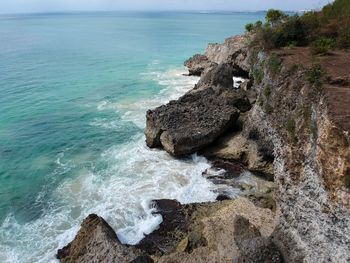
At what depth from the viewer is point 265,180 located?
82.1ft

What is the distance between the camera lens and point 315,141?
49.7 ft

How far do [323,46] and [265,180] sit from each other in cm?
988

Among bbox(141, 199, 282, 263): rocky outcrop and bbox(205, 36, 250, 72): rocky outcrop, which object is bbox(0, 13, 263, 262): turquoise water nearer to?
bbox(141, 199, 282, 263): rocky outcrop

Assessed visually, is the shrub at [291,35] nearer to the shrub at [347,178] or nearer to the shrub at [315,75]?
the shrub at [315,75]

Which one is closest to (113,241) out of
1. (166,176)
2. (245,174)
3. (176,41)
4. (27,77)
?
(166,176)

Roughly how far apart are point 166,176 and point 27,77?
4218 centimetres

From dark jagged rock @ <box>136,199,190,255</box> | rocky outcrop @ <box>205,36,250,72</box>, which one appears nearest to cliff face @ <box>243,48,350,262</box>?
dark jagged rock @ <box>136,199,190,255</box>

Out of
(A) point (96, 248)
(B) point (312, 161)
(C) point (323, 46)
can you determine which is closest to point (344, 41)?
(C) point (323, 46)

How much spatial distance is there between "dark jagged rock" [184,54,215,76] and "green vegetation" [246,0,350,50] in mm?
28868

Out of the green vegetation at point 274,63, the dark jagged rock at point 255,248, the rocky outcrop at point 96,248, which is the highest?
the green vegetation at point 274,63

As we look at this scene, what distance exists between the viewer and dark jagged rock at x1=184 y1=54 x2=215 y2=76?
2381 inches

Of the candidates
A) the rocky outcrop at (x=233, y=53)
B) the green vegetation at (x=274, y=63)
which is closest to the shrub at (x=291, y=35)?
the green vegetation at (x=274, y=63)

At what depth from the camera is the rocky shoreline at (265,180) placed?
1395 centimetres

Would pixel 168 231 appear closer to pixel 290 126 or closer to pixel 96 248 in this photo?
pixel 96 248
